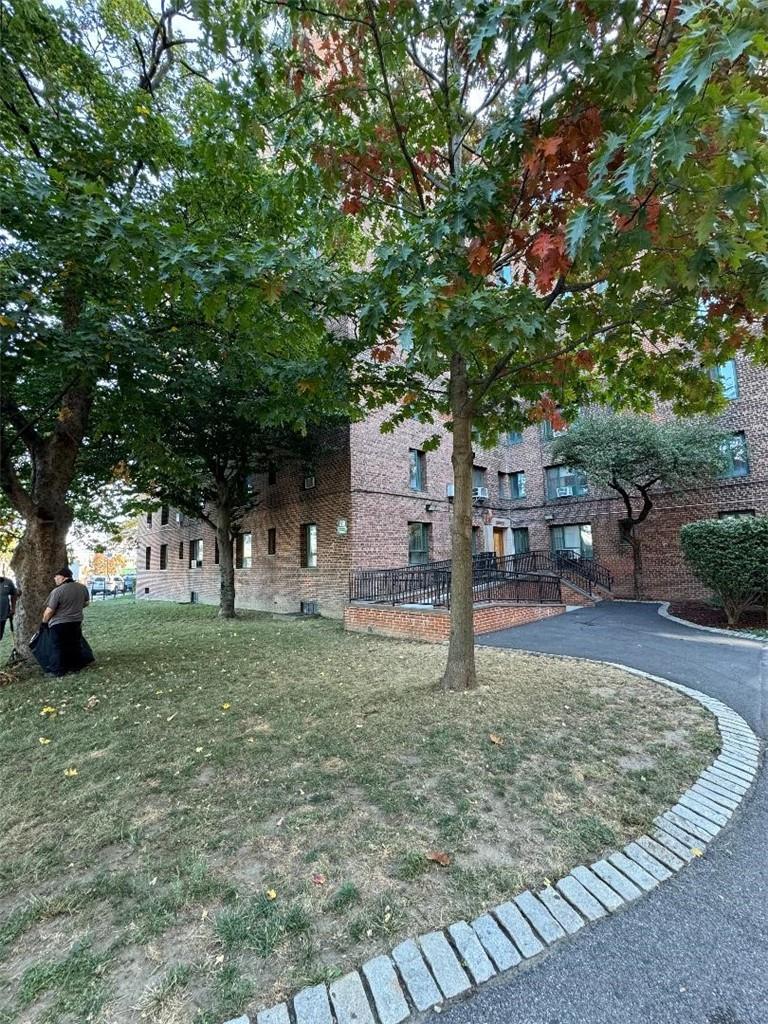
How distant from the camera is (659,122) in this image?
2.33 m

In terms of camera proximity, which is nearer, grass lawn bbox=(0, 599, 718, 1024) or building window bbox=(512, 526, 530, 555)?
grass lawn bbox=(0, 599, 718, 1024)

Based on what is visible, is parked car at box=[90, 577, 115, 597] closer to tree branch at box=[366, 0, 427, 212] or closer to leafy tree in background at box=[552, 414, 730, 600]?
leafy tree in background at box=[552, 414, 730, 600]

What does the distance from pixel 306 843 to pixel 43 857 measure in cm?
149

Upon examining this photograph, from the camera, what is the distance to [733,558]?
9961 mm

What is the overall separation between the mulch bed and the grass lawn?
6670 millimetres

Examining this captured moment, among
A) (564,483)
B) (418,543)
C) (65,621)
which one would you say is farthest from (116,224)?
(564,483)

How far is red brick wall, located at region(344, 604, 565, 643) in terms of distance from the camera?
9812 millimetres

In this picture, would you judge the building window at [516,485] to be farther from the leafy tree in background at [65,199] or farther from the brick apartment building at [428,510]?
the leafy tree in background at [65,199]

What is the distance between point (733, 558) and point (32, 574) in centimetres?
1338

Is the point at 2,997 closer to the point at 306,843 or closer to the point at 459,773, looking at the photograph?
the point at 306,843

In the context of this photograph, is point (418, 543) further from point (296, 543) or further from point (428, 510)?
point (296, 543)

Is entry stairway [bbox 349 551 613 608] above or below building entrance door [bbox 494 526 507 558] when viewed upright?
below

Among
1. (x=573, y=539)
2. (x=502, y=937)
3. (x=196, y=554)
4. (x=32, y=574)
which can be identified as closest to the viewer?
(x=502, y=937)

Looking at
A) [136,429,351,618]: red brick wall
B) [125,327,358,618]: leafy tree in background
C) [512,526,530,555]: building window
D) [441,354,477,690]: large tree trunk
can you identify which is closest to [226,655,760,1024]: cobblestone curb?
[441,354,477,690]: large tree trunk
